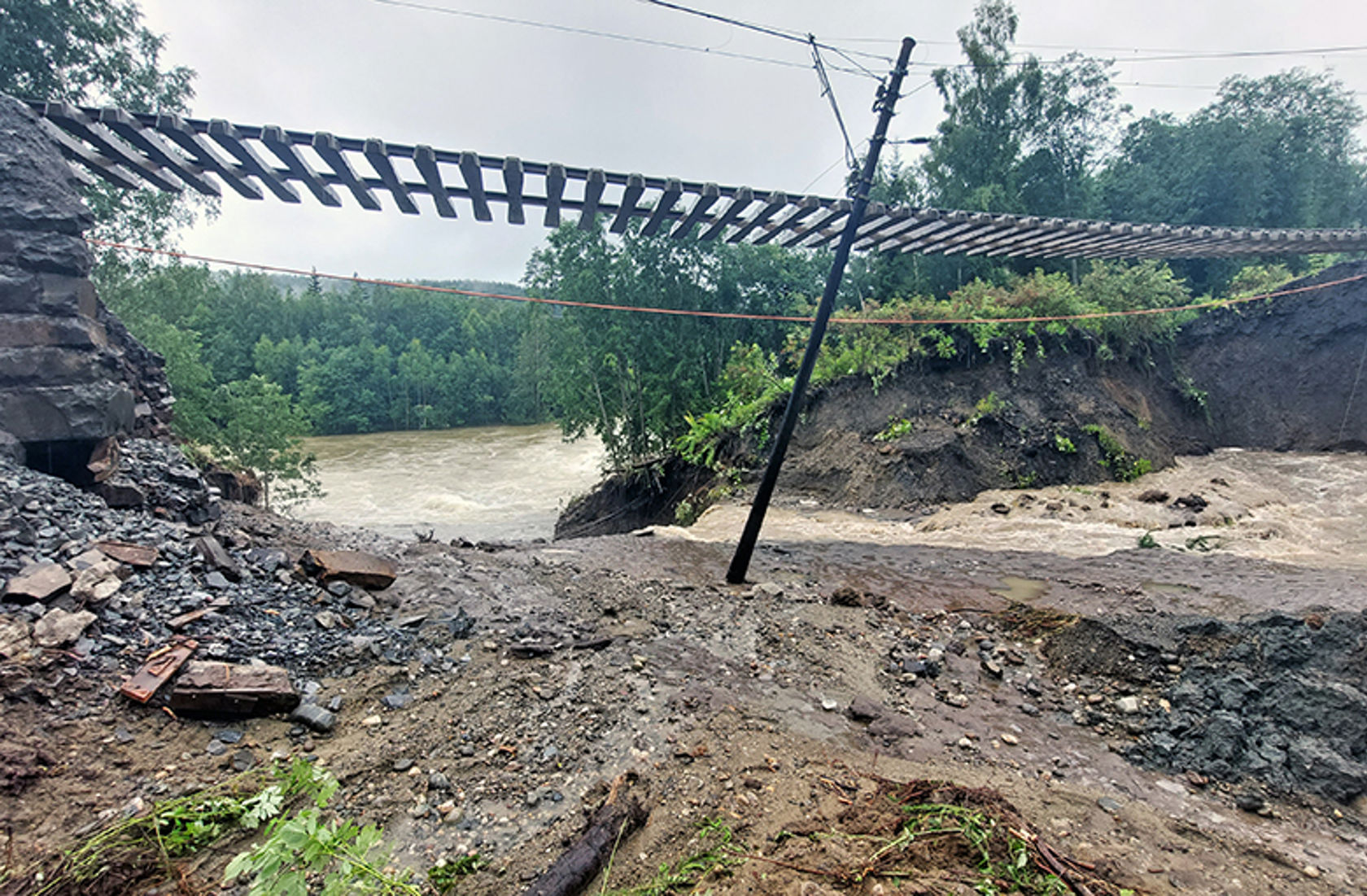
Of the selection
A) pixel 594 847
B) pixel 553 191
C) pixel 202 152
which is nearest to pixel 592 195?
pixel 553 191

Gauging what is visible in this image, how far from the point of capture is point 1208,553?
254 inches

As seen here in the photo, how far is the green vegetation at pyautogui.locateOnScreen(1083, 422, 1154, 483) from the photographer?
1038cm

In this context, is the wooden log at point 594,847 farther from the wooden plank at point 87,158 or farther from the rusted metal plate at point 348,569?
the wooden plank at point 87,158

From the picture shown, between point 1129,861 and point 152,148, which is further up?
point 152,148

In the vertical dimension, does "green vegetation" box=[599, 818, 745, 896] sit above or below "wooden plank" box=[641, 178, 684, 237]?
below

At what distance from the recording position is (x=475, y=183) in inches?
197

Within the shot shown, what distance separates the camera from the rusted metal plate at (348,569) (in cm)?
418

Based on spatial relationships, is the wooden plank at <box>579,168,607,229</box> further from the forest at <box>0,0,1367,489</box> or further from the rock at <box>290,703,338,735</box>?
the forest at <box>0,0,1367,489</box>

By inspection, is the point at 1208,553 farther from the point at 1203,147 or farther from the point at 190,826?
the point at 1203,147

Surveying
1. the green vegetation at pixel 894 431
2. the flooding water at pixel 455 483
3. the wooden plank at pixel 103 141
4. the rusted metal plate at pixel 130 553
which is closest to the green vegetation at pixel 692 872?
the rusted metal plate at pixel 130 553

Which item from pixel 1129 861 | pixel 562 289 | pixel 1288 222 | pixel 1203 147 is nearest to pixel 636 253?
pixel 562 289

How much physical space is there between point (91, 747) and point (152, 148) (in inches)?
172

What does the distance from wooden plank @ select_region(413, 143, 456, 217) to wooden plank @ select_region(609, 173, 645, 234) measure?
1529 mm

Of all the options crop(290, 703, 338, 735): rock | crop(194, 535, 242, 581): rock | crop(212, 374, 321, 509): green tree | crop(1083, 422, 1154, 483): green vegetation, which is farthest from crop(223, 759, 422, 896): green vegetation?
crop(212, 374, 321, 509): green tree
